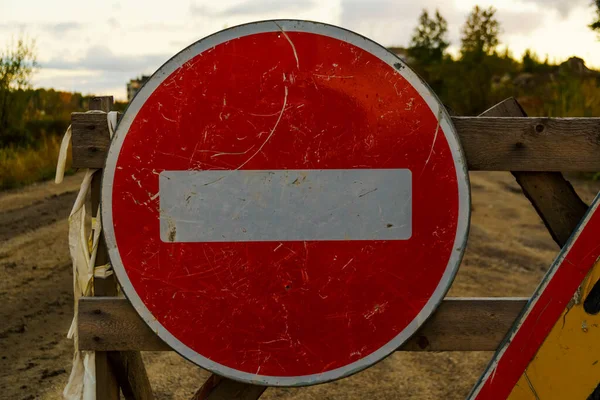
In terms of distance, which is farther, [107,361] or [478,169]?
[107,361]

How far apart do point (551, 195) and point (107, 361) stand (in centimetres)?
146

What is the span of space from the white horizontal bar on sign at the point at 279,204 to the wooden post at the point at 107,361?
31 cm

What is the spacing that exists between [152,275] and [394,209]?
680 mm

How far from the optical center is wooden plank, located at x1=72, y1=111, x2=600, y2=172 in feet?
7.00

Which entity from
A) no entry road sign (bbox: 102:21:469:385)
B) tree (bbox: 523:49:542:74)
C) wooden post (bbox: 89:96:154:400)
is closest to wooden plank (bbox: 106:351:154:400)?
wooden post (bbox: 89:96:154:400)

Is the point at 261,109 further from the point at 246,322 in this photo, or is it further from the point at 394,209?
the point at 246,322

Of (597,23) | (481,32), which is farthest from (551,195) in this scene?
(481,32)

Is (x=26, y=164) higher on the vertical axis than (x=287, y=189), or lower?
lower

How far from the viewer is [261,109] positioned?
1.92 meters

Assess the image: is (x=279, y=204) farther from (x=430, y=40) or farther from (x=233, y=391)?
(x=430, y=40)

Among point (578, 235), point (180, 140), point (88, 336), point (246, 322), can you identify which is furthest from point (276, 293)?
point (578, 235)

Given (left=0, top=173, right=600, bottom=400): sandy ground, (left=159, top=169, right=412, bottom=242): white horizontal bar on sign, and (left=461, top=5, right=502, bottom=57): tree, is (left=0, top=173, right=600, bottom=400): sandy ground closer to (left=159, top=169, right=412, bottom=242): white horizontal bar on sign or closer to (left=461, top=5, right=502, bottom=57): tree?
(left=159, top=169, right=412, bottom=242): white horizontal bar on sign

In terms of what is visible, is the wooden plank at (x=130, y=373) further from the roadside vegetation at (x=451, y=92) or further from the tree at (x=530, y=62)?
the tree at (x=530, y=62)

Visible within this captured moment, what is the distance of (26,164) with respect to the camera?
10758mm
